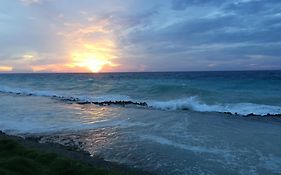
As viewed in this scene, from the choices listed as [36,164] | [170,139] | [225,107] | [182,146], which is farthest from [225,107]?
[36,164]

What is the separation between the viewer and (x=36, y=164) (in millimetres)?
6832

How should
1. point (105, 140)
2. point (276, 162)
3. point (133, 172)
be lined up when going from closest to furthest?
1. point (133, 172)
2. point (276, 162)
3. point (105, 140)

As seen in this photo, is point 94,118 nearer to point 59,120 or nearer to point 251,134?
point 59,120

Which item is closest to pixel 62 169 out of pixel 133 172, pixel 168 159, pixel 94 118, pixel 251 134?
pixel 133 172

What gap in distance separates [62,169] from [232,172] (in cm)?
470

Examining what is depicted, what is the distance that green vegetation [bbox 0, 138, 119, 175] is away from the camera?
6258 mm

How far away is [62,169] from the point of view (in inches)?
269

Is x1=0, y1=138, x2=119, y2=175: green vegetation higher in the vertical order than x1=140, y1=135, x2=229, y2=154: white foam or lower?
higher

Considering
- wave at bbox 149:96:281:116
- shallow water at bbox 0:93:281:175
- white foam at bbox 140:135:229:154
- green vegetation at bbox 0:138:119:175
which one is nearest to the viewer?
green vegetation at bbox 0:138:119:175

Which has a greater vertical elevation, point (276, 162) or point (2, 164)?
point (2, 164)

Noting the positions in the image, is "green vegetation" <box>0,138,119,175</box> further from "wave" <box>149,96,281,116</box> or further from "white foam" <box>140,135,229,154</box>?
"wave" <box>149,96,281,116</box>

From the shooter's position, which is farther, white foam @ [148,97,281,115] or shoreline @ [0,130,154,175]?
white foam @ [148,97,281,115]

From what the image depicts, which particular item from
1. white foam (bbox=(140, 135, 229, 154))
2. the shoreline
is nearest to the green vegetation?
the shoreline

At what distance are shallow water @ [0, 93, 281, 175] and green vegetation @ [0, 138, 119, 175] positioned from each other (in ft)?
6.99
